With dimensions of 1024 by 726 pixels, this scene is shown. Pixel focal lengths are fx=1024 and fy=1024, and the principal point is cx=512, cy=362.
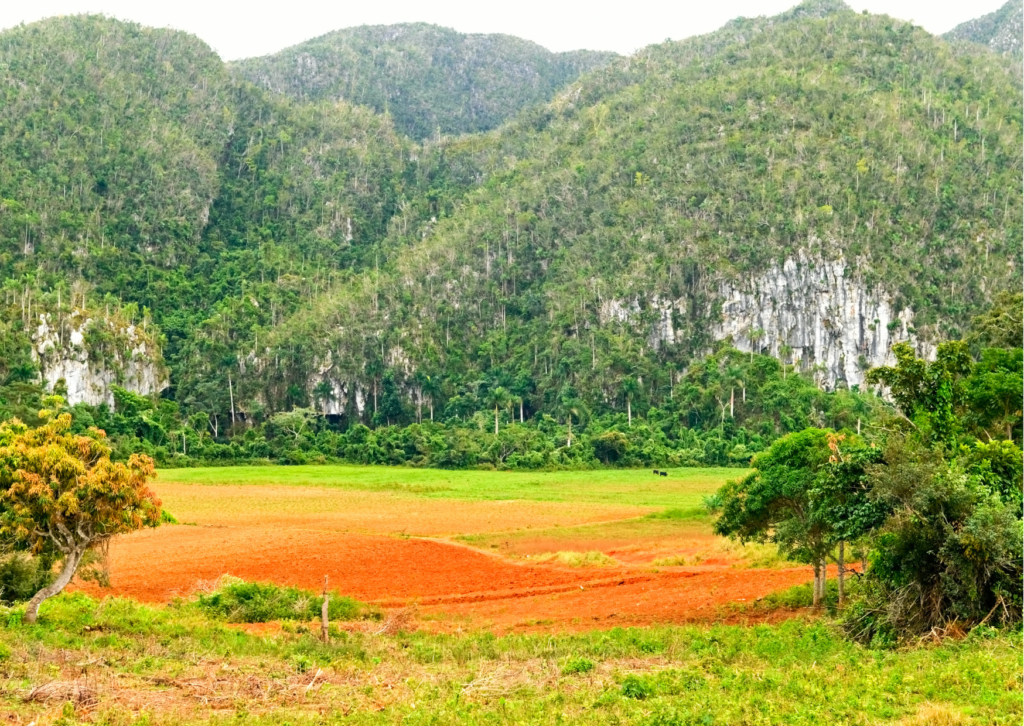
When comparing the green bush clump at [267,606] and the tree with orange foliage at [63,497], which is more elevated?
the tree with orange foliage at [63,497]

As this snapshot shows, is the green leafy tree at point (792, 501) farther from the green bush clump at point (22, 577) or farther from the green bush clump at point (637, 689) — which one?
the green bush clump at point (22, 577)

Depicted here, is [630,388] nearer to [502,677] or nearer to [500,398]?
[500,398]

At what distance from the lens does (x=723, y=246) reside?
422 ft

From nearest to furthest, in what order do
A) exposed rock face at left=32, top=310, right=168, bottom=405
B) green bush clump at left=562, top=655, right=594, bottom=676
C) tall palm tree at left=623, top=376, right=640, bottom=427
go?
green bush clump at left=562, top=655, right=594, bottom=676 → exposed rock face at left=32, top=310, right=168, bottom=405 → tall palm tree at left=623, top=376, right=640, bottom=427

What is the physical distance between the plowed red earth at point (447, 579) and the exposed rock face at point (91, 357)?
244ft

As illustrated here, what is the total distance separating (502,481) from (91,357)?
6057 cm

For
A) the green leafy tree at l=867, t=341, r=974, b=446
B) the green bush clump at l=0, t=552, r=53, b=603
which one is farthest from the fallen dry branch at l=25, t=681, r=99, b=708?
the green leafy tree at l=867, t=341, r=974, b=446

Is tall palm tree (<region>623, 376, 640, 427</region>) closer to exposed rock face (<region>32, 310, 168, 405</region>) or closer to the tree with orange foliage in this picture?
exposed rock face (<region>32, 310, 168, 405</region>)

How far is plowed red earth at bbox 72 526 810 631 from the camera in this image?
85.6 feet

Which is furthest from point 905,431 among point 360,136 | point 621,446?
point 360,136

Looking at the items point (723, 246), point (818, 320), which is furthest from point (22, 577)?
point (723, 246)


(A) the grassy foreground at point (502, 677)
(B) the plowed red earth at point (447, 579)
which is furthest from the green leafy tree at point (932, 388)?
(A) the grassy foreground at point (502, 677)

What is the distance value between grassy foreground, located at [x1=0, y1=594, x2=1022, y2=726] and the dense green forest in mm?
70979

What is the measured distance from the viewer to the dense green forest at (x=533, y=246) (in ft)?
366
